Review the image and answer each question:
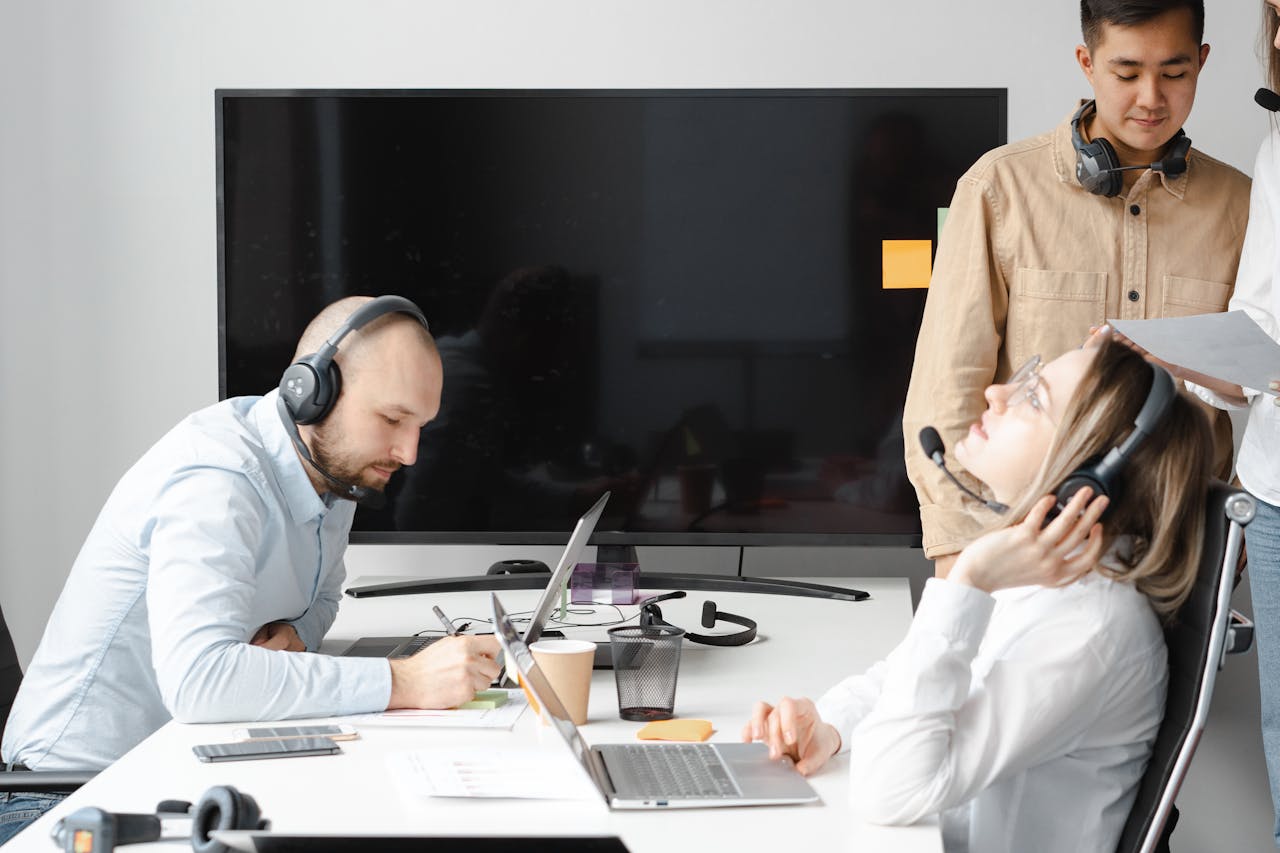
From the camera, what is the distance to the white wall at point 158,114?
2.95m

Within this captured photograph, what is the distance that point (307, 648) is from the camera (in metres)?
1.92

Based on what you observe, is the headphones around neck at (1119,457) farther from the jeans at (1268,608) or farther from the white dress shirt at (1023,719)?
the jeans at (1268,608)

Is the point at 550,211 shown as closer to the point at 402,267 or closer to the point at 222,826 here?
the point at 402,267

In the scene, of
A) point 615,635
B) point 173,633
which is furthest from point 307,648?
point 615,635

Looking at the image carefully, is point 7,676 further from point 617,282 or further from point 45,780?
point 617,282

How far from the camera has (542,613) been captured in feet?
5.26

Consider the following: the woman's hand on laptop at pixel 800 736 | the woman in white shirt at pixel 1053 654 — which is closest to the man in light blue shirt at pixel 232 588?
the woman's hand on laptop at pixel 800 736

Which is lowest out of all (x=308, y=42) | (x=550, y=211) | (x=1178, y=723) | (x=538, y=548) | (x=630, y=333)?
(x=538, y=548)

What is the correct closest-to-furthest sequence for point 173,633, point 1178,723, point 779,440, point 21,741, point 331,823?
point 331,823 < point 1178,723 < point 173,633 < point 21,741 < point 779,440

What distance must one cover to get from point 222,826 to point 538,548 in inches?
85.8

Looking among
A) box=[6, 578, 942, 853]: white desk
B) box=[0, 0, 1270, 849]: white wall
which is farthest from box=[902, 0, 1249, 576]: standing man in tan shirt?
box=[0, 0, 1270, 849]: white wall

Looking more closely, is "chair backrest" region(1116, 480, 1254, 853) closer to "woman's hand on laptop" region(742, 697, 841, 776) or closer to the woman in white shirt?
the woman in white shirt

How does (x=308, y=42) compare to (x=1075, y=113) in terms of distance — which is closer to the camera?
(x=1075, y=113)

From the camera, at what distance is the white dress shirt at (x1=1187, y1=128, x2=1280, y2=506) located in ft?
6.53
